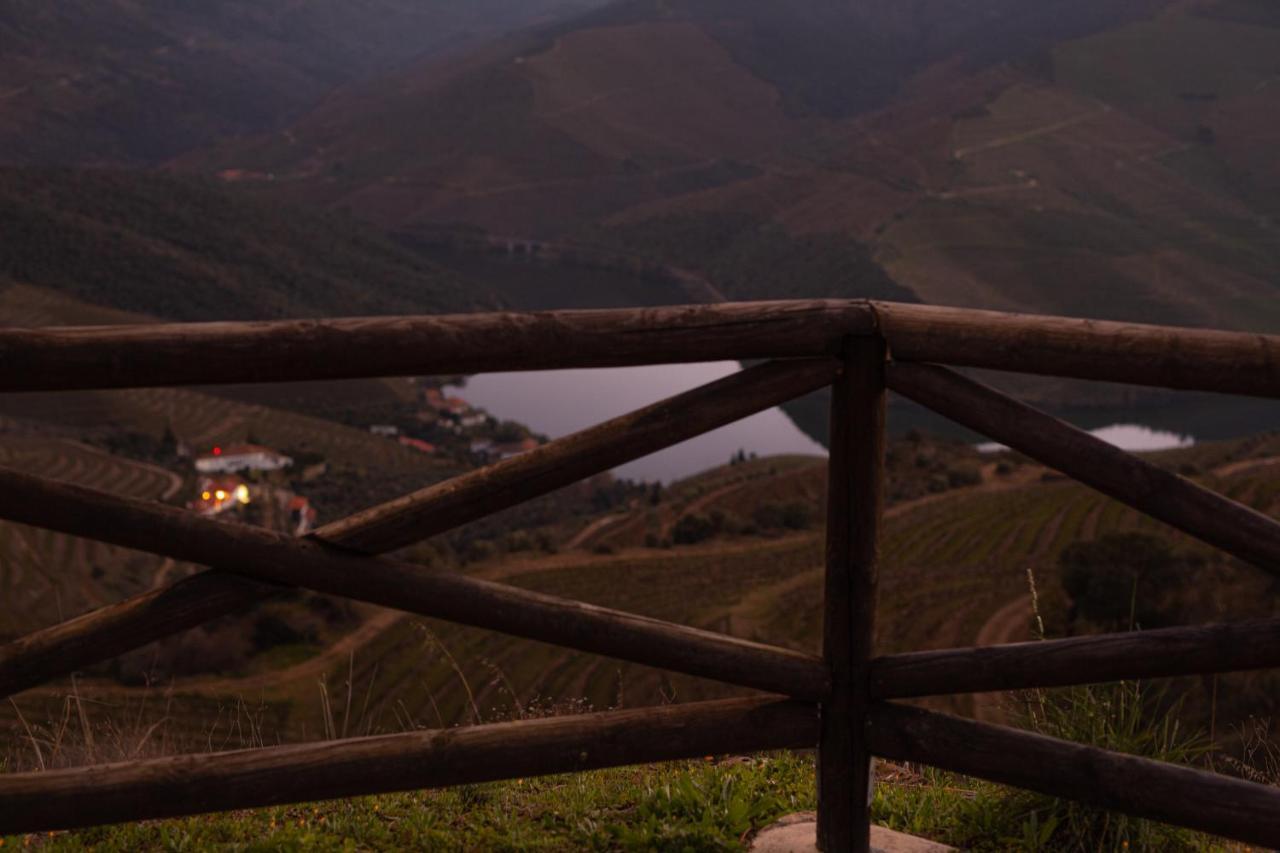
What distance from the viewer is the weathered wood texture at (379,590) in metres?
2.04

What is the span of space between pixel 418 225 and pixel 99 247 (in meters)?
46.4

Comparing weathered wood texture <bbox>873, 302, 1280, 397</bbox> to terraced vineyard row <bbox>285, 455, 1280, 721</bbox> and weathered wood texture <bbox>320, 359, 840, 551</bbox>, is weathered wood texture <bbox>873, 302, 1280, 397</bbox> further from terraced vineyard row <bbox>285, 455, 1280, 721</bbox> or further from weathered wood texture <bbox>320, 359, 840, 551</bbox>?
terraced vineyard row <bbox>285, 455, 1280, 721</bbox>

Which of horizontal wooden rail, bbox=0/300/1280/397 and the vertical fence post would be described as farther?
the vertical fence post

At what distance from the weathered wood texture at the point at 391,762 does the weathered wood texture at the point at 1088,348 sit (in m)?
0.80

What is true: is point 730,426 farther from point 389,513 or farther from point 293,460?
point 389,513

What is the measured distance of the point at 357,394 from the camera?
72688mm

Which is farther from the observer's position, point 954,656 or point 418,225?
point 418,225

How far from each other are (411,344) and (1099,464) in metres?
1.29

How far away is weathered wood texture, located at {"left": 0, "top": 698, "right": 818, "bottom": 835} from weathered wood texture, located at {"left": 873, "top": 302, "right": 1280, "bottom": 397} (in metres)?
0.80

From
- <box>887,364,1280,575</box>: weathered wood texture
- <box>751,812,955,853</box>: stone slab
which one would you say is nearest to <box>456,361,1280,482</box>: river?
<box>751,812,955,853</box>: stone slab

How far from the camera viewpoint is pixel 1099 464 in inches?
87.2

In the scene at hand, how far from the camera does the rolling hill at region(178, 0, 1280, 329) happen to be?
270ft

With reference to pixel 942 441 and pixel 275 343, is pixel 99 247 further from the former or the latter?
pixel 275 343

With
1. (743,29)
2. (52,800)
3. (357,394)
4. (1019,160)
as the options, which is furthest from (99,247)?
(743,29)
